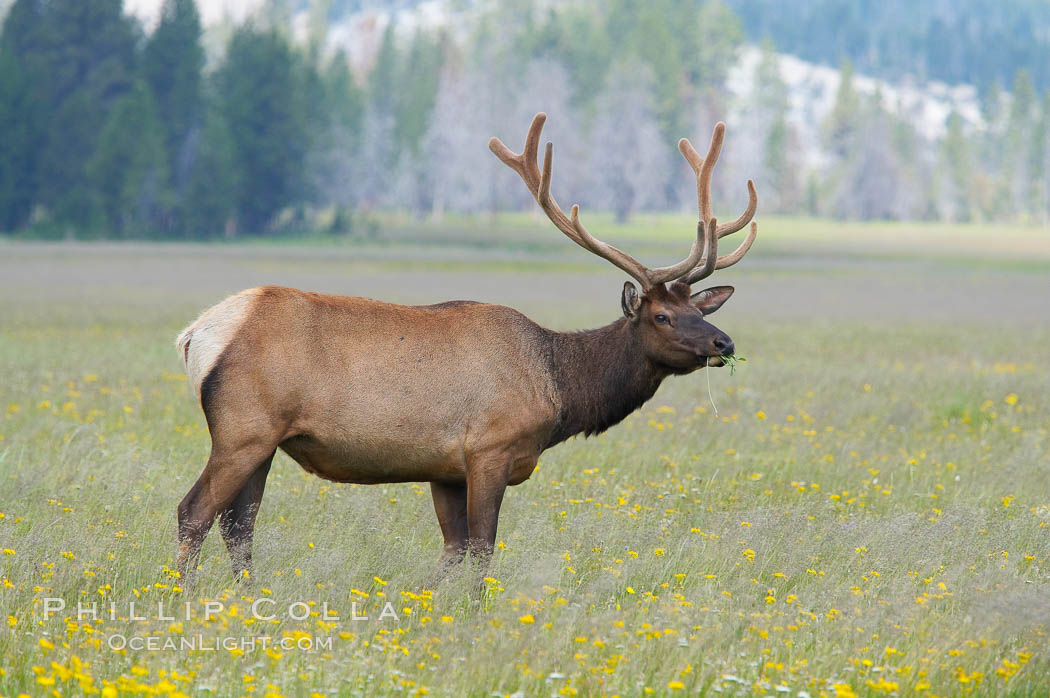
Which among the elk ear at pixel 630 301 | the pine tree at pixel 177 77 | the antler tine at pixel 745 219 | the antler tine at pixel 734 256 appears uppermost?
the pine tree at pixel 177 77

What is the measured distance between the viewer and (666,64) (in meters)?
114

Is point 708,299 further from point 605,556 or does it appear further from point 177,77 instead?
point 177,77

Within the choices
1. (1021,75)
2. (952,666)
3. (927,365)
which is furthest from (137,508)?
(1021,75)

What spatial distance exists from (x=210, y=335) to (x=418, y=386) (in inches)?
39.7

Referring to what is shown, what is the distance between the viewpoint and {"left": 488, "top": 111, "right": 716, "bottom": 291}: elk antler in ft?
23.1

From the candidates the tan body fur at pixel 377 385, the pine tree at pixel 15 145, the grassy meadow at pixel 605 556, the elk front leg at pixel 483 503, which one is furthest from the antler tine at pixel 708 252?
the pine tree at pixel 15 145

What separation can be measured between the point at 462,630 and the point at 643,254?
193 feet

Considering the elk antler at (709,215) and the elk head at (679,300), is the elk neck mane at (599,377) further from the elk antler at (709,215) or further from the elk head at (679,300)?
the elk antler at (709,215)

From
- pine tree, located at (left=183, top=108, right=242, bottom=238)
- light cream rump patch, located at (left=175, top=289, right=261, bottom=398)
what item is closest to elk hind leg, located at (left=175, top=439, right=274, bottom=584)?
light cream rump patch, located at (left=175, top=289, right=261, bottom=398)

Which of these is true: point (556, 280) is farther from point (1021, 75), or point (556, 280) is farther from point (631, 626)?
point (1021, 75)

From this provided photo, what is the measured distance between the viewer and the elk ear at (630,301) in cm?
700

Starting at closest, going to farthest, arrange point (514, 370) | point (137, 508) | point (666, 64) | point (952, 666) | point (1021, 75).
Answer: point (952, 666) → point (514, 370) → point (137, 508) → point (666, 64) → point (1021, 75)

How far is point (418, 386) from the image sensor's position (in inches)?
257

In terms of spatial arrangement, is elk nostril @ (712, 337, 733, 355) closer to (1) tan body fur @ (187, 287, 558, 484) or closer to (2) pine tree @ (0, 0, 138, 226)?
(1) tan body fur @ (187, 287, 558, 484)
